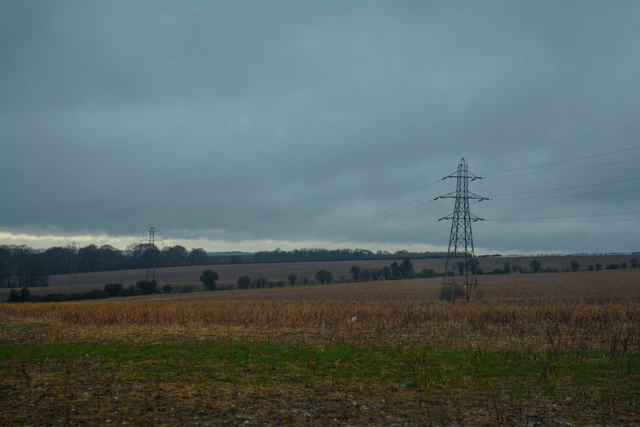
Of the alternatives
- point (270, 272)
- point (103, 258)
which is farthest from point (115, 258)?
point (270, 272)

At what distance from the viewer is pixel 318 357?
15008 mm

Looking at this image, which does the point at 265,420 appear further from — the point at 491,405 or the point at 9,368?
the point at 9,368

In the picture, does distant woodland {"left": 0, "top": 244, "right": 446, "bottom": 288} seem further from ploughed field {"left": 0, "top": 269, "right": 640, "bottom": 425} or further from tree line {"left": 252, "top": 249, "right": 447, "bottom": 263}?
ploughed field {"left": 0, "top": 269, "right": 640, "bottom": 425}

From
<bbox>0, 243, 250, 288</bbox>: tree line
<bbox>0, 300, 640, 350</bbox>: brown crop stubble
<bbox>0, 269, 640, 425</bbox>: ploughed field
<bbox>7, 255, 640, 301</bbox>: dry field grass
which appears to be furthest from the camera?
<bbox>0, 243, 250, 288</bbox>: tree line

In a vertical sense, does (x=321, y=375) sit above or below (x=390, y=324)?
above

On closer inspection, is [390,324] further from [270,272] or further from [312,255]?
[312,255]

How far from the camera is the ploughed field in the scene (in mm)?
9055

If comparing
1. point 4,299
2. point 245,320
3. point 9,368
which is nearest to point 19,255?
point 4,299

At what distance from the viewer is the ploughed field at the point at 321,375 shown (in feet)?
29.7

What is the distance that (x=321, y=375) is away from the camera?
40.7ft

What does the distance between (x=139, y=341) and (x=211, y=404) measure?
9985mm

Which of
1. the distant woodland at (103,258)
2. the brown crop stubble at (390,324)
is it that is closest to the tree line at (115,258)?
the distant woodland at (103,258)

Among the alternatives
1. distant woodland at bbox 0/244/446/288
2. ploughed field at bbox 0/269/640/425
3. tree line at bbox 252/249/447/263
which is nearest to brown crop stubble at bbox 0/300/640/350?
ploughed field at bbox 0/269/640/425

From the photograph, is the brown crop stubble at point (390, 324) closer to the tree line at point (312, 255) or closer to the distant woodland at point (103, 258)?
the distant woodland at point (103, 258)
